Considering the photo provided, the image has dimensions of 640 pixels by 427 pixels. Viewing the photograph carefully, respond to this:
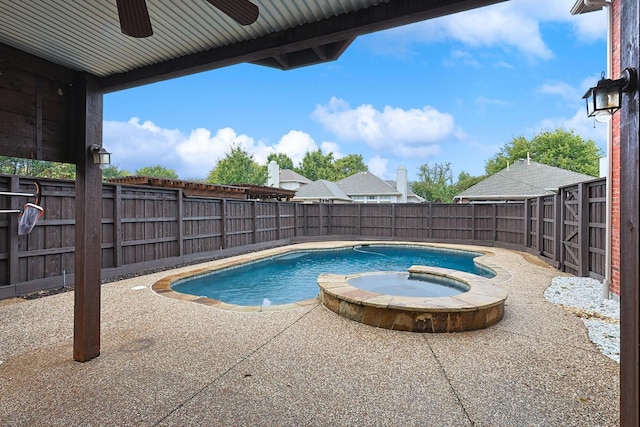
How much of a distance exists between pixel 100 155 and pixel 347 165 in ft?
139

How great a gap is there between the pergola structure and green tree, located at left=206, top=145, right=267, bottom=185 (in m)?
27.9

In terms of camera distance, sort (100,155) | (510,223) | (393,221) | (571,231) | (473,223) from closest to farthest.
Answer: (100,155), (571,231), (510,223), (473,223), (393,221)

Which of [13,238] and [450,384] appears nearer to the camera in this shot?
[450,384]

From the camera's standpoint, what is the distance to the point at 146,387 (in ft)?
8.59

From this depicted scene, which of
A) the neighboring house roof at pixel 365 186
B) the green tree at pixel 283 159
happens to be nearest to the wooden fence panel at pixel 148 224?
the neighboring house roof at pixel 365 186

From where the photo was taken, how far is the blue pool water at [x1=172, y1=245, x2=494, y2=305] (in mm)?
6906

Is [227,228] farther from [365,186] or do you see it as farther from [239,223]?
[365,186]

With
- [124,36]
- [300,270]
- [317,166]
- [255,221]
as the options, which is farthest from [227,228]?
[317,166]

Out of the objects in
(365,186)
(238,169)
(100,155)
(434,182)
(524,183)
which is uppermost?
(238,169)

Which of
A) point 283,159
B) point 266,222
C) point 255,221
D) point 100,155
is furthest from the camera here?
point 283,159

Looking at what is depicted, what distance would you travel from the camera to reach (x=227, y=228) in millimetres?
10578

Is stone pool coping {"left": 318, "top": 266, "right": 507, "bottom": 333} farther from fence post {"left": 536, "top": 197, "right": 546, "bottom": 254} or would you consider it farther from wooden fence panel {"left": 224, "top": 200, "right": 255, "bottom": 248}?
wooden fence panel {"left": 224, "top": 200, "right": 255, "bottom": 248}

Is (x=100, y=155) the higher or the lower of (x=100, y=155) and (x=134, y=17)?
the lower

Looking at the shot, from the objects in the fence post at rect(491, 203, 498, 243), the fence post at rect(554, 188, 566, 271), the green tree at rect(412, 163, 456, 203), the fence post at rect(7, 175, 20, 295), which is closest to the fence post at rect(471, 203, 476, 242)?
the fence post at rect(491, 203, 498, 243)
